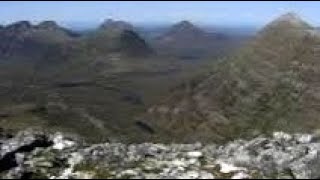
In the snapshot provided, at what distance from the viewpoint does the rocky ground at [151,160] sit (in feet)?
106

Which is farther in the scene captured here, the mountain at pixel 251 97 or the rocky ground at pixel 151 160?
the mountain at pixel 251 97

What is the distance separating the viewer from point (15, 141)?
3766 centimetres

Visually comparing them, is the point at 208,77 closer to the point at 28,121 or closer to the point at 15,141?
the point at 28,121

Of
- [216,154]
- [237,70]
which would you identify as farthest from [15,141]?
[237,70]

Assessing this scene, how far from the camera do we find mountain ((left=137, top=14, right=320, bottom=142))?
464ft

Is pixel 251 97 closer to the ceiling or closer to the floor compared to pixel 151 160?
closer to the floor

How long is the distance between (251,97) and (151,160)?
126 metres

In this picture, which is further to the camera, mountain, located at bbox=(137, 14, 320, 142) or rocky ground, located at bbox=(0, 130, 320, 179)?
mountain, located at bbox=(137, 14, 320, 142)

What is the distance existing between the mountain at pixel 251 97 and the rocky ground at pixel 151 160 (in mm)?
88542

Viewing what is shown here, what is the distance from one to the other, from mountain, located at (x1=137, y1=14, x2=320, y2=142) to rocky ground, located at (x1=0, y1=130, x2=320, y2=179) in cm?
8854

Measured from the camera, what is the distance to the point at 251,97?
15850cm

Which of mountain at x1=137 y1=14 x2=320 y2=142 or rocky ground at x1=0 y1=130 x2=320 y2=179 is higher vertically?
rocky ground at x1=0 y1=130 x2=320 y2=179

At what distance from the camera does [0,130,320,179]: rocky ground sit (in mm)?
32312

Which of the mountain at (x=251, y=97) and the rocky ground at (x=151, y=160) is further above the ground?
the rocky ground at (x=151, y=160)
